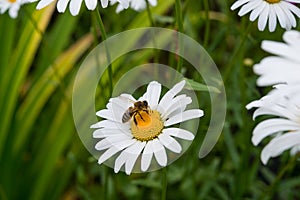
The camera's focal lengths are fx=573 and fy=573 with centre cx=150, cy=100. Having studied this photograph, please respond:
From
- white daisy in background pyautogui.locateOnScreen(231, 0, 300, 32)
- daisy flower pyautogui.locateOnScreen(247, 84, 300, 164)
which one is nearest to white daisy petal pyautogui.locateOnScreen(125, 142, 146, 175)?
daisy flower pyautogui.locateOnScreen(247, 84, 300, 164)

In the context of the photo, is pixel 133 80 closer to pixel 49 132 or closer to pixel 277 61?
pixel 49 132

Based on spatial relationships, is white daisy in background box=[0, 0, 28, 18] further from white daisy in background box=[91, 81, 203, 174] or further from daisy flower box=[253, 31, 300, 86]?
daisy flower box=[253, 31, 300, 86]

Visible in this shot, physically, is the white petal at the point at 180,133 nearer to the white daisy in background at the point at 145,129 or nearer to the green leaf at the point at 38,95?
the white daisy in background at the point at 145,129

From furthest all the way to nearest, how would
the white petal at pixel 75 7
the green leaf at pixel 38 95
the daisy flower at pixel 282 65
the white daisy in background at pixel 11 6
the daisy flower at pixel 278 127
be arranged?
the green leaf at pixel 38 95
the white daisy in background at pixel 11 6
the white petal at pixel 75 7
the daisy flower at pixel 278 127
the daisy flower at pixel 282 65

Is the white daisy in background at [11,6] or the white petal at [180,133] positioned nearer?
the white petal at [180,133]

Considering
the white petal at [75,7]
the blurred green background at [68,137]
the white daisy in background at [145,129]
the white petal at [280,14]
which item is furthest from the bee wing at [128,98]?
the blurred green background at [68,137]

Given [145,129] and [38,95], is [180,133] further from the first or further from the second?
[38,95]

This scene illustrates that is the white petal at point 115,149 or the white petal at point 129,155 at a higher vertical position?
the white petal at point 115,149
